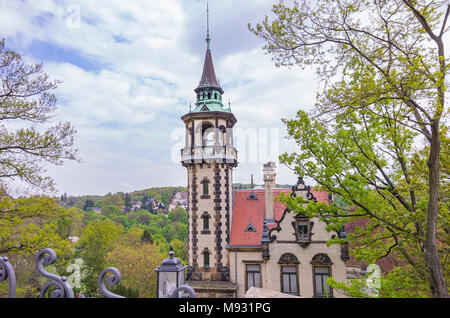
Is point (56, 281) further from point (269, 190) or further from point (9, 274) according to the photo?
point (269, 190)

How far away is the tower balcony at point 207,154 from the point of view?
19.7 m

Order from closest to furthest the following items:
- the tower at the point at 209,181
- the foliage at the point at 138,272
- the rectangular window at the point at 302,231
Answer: the rectangular window at the point at 302,231, the tower at the point at 209,181, the foliage at the point at 138,272

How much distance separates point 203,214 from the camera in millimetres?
19391

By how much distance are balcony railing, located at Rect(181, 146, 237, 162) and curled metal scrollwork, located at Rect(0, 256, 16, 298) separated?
16465 millimetres

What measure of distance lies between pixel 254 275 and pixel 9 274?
16.7 meters

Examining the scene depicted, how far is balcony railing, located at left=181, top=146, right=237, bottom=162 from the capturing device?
64.7ft

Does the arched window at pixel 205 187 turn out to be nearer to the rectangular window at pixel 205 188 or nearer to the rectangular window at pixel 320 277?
the rectangular window at pixel 205 188

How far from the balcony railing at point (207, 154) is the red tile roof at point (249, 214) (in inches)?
137

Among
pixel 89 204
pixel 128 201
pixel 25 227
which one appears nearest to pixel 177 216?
pixel 128 201

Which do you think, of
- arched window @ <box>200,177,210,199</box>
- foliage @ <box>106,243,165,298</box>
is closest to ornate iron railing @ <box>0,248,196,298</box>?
arched window @ <box>200,177,210,199</box>

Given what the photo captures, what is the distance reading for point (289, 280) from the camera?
57.2 feet

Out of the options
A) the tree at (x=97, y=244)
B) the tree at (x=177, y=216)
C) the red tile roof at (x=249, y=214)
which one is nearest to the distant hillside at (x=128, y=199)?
the tree at (x=177, y=216)

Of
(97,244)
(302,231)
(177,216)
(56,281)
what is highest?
(56,281)
